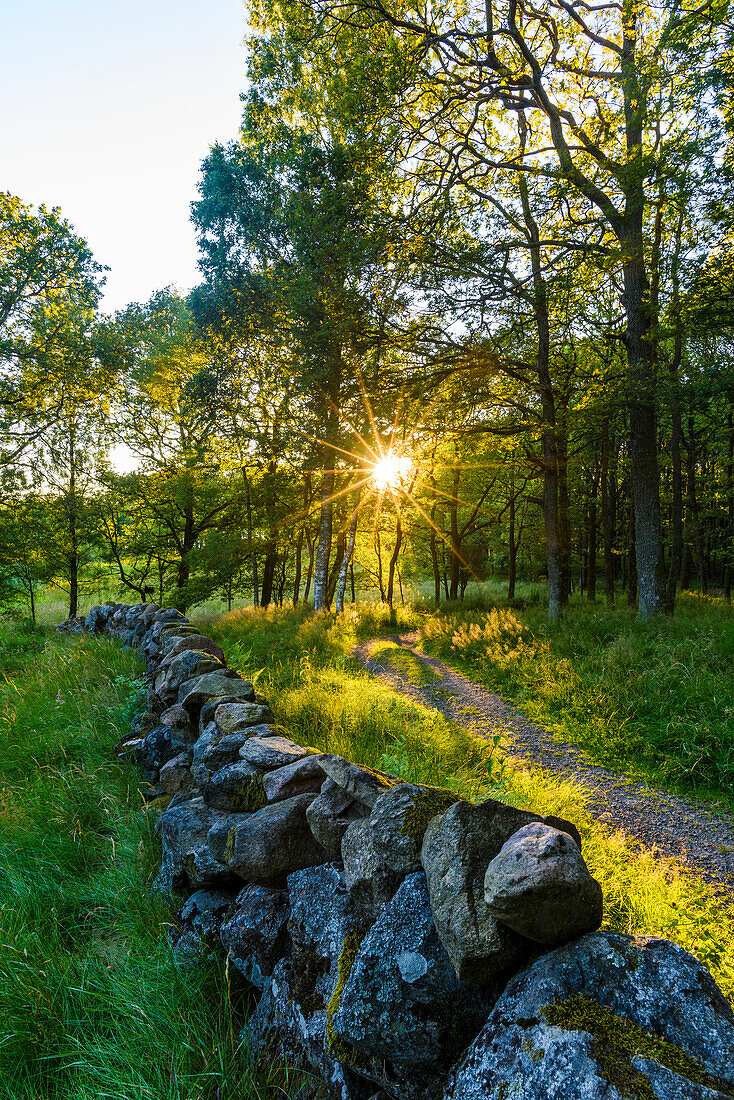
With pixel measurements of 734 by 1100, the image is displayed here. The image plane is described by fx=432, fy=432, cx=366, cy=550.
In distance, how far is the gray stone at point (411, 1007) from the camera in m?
1.43

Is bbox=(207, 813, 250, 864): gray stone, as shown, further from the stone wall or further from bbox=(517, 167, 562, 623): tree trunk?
bbox=(517, 167, 562, 623): tree trunk

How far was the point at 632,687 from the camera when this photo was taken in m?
6.32

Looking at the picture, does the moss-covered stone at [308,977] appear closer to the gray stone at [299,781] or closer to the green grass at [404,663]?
the gray stone at [299,781]

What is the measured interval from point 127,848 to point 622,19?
14.8 meters

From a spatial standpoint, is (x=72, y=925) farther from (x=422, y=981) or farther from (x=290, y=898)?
(x=422, y=981)

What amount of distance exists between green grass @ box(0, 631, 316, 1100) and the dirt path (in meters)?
3.53

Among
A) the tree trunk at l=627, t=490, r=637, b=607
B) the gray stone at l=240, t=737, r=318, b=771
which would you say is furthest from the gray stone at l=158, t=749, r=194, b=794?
the tree trunk at l=627, t=490, r=637, b=607

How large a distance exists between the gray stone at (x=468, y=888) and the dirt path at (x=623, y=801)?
120 inches

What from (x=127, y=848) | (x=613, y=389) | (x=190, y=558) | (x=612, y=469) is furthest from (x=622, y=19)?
(x=190, y=558)

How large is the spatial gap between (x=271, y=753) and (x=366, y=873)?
1.24 metres

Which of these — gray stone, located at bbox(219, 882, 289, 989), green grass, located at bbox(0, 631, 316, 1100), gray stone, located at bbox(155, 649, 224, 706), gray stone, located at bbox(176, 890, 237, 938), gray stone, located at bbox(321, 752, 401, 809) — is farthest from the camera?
gray stone, located at bbox(155, 649, 224, 706)

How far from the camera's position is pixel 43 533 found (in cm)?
1505

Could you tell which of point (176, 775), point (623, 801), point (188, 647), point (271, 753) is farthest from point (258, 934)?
point (188, 647)

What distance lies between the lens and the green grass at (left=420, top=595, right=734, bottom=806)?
4879mm
